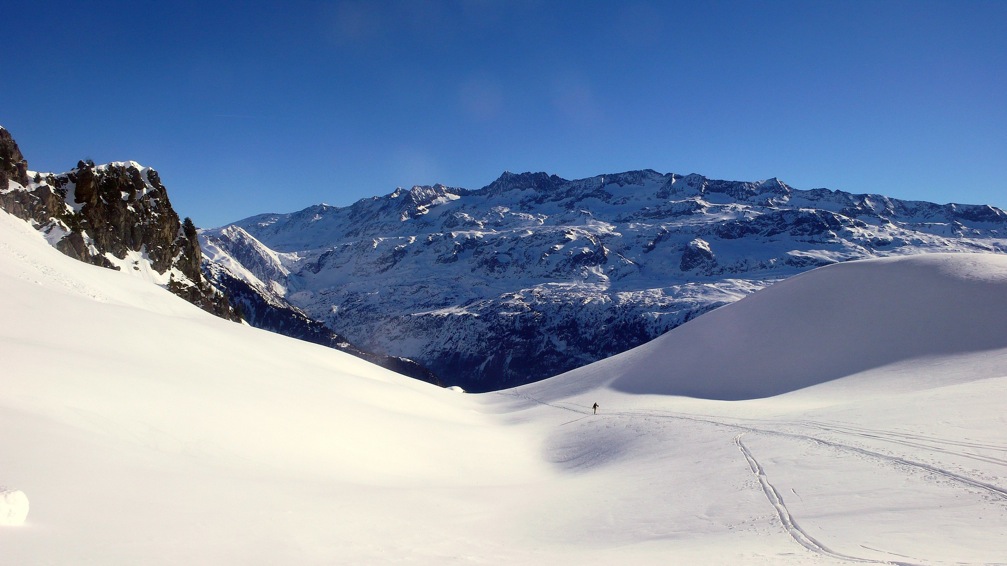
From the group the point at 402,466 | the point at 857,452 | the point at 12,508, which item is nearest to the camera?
the point at 12,508

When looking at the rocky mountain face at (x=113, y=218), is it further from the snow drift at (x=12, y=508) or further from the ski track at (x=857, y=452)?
the ski track at (x=857, y=452)

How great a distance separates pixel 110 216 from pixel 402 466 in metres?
85.8

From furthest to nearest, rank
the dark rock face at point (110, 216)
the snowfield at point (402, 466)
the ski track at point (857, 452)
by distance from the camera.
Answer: the dark rock face at point (110, 216)
the ski track at point (857, 452)
the snowfield at point (402, 466)

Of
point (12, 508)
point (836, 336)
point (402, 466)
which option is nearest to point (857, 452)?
point (402, 466)

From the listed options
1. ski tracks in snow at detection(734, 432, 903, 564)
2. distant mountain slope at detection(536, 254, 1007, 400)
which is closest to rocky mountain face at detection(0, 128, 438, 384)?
distant mountain slope at detection(536, 254, 1007, 400)

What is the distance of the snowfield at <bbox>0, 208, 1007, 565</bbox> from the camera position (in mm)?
9266

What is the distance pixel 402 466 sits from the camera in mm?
18906

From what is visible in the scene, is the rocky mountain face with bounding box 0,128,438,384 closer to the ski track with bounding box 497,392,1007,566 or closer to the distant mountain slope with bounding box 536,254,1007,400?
the distant mountain slope with bounding box 536,254,1007,400

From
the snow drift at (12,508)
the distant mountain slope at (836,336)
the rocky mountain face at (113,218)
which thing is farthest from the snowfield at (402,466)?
the rocky mountain face at (113,218)

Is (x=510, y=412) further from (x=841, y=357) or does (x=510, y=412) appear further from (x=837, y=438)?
(x=837, y=438)

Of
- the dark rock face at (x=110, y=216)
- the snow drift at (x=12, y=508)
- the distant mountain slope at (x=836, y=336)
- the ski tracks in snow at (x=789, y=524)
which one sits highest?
the dark rock face at (x=110, y=216)

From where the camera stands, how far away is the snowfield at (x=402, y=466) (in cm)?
927

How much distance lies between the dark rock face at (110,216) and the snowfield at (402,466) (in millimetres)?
38543

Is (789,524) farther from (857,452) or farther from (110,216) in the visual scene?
(110,216)
